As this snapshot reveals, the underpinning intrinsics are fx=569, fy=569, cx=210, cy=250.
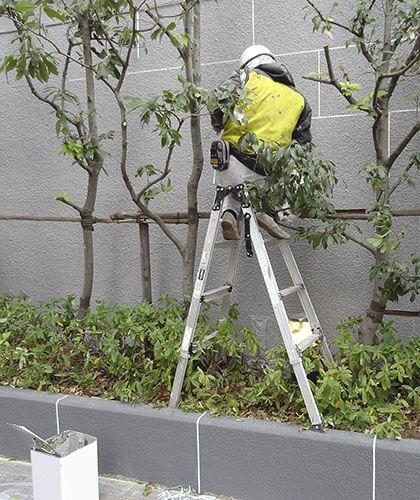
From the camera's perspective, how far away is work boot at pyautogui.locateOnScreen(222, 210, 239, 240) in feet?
9.64

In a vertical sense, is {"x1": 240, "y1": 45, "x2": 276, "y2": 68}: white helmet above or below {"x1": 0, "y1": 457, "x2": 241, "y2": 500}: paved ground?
above

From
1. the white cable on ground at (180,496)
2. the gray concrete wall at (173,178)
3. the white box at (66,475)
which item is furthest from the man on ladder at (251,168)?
the gray concrete wall at (173,178)

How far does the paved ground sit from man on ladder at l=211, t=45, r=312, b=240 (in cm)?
134

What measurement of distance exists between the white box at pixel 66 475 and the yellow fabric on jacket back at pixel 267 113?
1.71m

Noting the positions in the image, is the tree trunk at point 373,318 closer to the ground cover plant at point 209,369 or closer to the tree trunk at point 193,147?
the ground cover plant at point 209,369

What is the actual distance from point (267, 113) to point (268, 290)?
906 mm

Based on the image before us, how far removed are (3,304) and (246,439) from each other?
2.21 metres

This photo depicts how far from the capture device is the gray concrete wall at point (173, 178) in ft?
12.0

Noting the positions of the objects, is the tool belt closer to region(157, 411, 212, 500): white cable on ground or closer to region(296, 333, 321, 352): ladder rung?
region(296, 333, 321, 352): ladder rung

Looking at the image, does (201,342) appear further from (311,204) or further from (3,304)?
(3,304)

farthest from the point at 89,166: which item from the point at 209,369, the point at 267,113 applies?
the point at 209,369

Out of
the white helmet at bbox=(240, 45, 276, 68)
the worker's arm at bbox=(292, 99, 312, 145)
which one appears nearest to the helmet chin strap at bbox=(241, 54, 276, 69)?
the white helmet at bbox=(240, 45, 276, 68)

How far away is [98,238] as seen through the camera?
4.39 metres

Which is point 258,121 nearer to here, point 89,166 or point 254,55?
point 254,55
